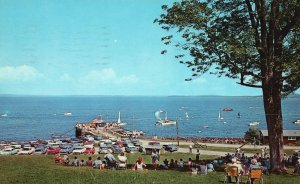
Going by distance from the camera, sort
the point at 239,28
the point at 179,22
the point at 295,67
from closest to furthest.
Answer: the point at 295,67 < the point at 179,22 < the point at 239,28

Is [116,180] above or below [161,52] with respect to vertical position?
below

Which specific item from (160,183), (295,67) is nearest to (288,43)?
(295,67)

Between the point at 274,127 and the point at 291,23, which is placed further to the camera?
the point at 274,127

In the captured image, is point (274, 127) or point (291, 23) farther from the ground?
point (291, 23)

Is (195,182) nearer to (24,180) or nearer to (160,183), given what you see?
(160,183)

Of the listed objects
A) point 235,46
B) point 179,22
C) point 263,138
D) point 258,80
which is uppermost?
point 179,22

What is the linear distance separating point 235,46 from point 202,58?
2.37m

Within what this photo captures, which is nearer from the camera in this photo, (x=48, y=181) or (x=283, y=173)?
(x=48, y=181)

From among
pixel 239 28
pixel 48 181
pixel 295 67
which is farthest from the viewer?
pixel 239 28

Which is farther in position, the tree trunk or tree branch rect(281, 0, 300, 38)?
the tree trunk

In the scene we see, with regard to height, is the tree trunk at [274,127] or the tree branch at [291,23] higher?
the tree branch at [291,23]

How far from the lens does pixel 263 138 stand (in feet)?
201

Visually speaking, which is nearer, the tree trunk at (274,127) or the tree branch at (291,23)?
the tree branch at (291,23)

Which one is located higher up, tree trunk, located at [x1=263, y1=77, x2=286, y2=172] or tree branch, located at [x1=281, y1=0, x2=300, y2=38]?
tree branch, located at [x1=281, y1=0, x2=300, y2=38]
